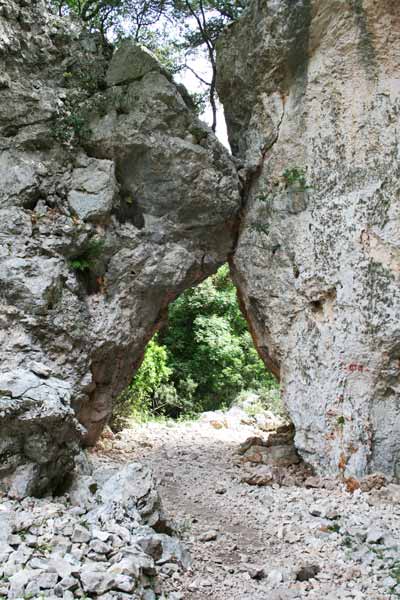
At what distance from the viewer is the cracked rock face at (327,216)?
7.21m

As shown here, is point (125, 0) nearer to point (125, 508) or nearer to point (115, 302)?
Answer: point (115, 302)

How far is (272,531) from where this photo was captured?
19.2 ft

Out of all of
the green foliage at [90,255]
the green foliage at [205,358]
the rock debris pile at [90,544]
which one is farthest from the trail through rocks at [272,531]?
the green foliage at [205,358]

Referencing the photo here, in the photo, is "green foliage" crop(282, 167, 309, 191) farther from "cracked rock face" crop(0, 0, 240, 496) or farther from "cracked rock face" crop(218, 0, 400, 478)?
"cracked rock face" crop(0, 0, 240, 496)

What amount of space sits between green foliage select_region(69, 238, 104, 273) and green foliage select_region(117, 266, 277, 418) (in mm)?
5838

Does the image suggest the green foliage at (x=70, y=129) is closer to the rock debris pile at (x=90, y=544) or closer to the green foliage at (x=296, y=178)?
the green foliage at (x=296, y=178)

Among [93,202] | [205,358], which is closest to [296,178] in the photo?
[93,202]

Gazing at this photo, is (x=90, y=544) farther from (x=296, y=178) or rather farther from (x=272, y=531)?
(x=296, y=178)

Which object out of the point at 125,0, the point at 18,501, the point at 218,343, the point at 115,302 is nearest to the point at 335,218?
the point at 115,302

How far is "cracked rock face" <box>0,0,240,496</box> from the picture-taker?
23.5 ft

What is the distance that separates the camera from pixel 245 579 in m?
4.65

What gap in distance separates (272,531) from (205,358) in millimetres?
9371

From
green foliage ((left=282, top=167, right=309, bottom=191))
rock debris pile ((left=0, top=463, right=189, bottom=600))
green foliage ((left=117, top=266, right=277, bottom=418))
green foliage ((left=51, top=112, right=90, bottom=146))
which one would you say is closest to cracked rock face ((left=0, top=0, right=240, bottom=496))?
green foliage ((left=51, top=112, right=90, bottom=146))

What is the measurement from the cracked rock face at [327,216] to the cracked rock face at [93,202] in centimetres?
96
